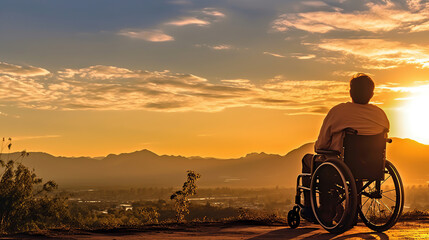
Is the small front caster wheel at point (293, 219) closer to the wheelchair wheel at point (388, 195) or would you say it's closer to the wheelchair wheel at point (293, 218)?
the wheelchair wheel at point (293, 218)

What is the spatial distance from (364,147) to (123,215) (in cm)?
5779

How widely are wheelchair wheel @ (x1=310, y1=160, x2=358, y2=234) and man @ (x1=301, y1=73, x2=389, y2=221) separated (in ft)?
0.40

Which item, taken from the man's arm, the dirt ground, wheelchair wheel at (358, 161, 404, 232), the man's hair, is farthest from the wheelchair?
the man's hair

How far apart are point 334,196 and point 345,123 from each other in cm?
92

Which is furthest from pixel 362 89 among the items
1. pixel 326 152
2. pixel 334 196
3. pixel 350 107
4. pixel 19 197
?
pixel 19 197

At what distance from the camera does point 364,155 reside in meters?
6.05

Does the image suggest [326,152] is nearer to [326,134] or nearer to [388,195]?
[326,134]

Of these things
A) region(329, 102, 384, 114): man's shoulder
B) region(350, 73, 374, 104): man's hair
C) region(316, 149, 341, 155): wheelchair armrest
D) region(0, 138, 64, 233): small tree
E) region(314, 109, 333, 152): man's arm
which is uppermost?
region(350, 73, 374, 104): man's hair

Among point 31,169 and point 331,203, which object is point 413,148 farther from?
point 331,203

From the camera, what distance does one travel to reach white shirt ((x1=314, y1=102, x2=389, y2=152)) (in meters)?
6.07

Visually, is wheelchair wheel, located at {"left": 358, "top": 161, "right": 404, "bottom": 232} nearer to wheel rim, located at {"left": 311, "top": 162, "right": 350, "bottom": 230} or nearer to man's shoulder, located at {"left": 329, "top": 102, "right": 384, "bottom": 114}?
wheel rim, located at {"left": 311, "top": 162, "right": 350, "bottom": 230}

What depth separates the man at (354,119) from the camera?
239 inches

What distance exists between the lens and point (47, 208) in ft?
143

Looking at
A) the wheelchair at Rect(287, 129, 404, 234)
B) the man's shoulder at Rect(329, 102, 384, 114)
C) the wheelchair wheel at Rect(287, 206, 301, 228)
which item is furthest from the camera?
the wheelchair wheel at Rect(287, 206, 301, 228)
